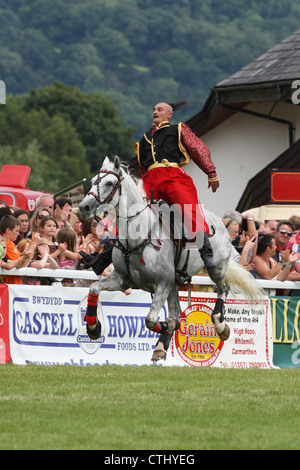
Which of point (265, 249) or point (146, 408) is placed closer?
point (146, 408)

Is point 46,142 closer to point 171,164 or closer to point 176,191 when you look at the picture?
point 171,164

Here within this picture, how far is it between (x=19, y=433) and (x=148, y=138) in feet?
13.7

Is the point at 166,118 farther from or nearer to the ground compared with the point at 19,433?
farther from the ground

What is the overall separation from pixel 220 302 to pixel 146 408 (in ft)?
8.51

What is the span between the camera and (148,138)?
1115 cm

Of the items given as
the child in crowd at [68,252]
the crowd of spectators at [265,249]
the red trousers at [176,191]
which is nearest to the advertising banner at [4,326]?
the child in crowd at [68,252]

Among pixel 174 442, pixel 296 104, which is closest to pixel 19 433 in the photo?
pixel 174 442

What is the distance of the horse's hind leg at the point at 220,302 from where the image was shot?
1145 centimetres

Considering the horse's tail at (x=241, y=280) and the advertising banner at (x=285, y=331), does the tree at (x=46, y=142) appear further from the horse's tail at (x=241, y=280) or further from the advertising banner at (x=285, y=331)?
the horse's tail at (x=241, y=280)

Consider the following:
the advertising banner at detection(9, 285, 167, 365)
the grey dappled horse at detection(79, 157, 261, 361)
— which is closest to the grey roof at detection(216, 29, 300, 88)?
the advertising banner at detection(9, 285, 167, 365)

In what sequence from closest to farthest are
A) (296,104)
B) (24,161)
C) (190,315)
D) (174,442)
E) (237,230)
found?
(174,442), (190,315), (237,230), (296,104), (24,161)

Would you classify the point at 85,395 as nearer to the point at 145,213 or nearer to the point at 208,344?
the point at 145,213

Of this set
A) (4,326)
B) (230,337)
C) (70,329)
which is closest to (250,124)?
(230,337)

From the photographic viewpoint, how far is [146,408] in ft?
31.0
